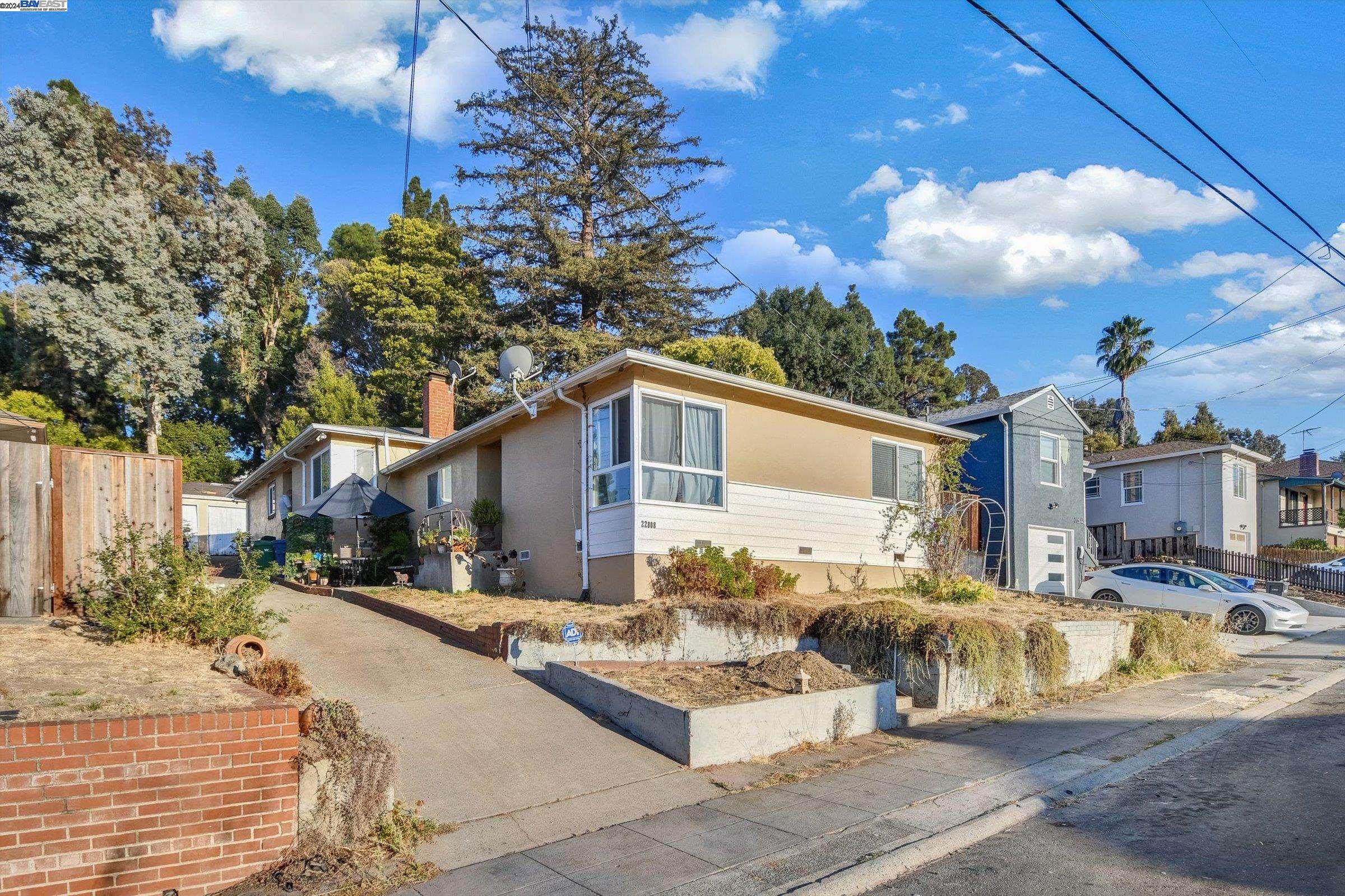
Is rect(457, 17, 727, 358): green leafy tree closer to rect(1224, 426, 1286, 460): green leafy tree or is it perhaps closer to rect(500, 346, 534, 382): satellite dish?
rect(500, 346, 534, 382): satellite dish

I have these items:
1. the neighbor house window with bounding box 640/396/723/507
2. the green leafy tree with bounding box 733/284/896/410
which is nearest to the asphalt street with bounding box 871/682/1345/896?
the neighbor house window with bounding box 640/396/723/507

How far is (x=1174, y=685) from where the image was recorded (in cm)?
1191

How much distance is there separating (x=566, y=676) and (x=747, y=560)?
4839 millimetres

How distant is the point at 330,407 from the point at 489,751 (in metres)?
30.5

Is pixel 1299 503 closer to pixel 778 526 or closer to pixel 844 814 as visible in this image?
pixel 778 526

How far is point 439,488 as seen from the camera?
19594 millimetres

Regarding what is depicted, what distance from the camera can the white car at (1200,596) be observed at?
58.7ft

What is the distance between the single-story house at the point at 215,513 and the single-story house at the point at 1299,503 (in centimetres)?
4348

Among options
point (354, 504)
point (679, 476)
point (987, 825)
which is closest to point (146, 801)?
point (987, 825)

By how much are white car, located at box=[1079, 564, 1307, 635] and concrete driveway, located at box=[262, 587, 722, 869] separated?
1395 centimetres

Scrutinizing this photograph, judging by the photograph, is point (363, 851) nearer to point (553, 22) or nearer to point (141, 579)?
point (141, 579)

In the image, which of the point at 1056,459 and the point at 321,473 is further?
the point at 1056,459

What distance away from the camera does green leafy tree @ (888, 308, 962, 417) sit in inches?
1608

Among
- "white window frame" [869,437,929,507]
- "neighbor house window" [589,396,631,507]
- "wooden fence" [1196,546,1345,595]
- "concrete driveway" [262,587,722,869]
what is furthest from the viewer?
"wooden fence" [1196,546,1345,595]
